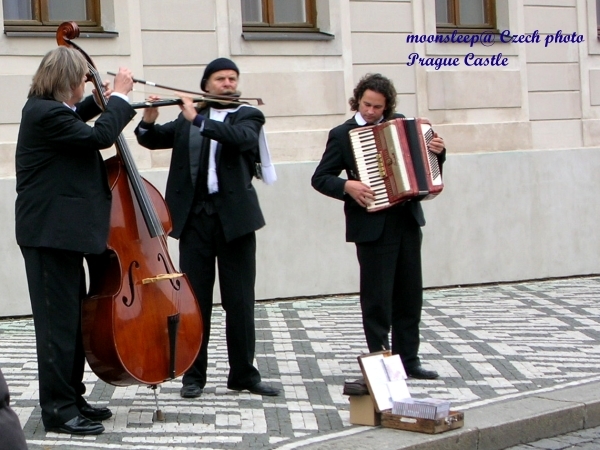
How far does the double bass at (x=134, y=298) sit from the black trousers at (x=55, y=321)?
81 mm

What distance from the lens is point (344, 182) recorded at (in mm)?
6363

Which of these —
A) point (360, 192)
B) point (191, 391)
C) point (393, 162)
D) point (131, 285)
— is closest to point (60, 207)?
point (131, 285)

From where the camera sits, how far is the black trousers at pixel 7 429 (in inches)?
101

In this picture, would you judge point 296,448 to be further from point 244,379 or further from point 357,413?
point 244,379

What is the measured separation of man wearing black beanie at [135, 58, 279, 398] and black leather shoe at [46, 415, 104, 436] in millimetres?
877

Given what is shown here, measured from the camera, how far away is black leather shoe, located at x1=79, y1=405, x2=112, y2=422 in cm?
552

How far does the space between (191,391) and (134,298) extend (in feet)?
3.59

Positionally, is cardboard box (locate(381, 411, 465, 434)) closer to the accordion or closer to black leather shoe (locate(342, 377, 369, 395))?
black leather shoe (locate(342, 377, 369, 395))

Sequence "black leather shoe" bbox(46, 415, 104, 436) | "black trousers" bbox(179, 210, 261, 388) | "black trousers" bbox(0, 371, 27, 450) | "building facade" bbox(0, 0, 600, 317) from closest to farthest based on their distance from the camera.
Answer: "black trousers" bbox(0, 371, 27, 450)
"black leather shoe" bbox(46, 415, 104, 436)
"black trousers" bbox(179, 210, 261, 388)
"building facade" bbox(0, 0, 600, 317)

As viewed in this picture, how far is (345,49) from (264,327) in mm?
3131

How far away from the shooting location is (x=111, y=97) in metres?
5.30

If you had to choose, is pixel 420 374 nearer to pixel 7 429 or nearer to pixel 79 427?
pixel 79 427

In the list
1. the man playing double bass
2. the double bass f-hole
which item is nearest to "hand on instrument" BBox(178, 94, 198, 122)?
the man playing double bass

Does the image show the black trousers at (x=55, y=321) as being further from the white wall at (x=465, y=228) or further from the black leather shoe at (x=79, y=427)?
the white wall at (x=465, y=228)
